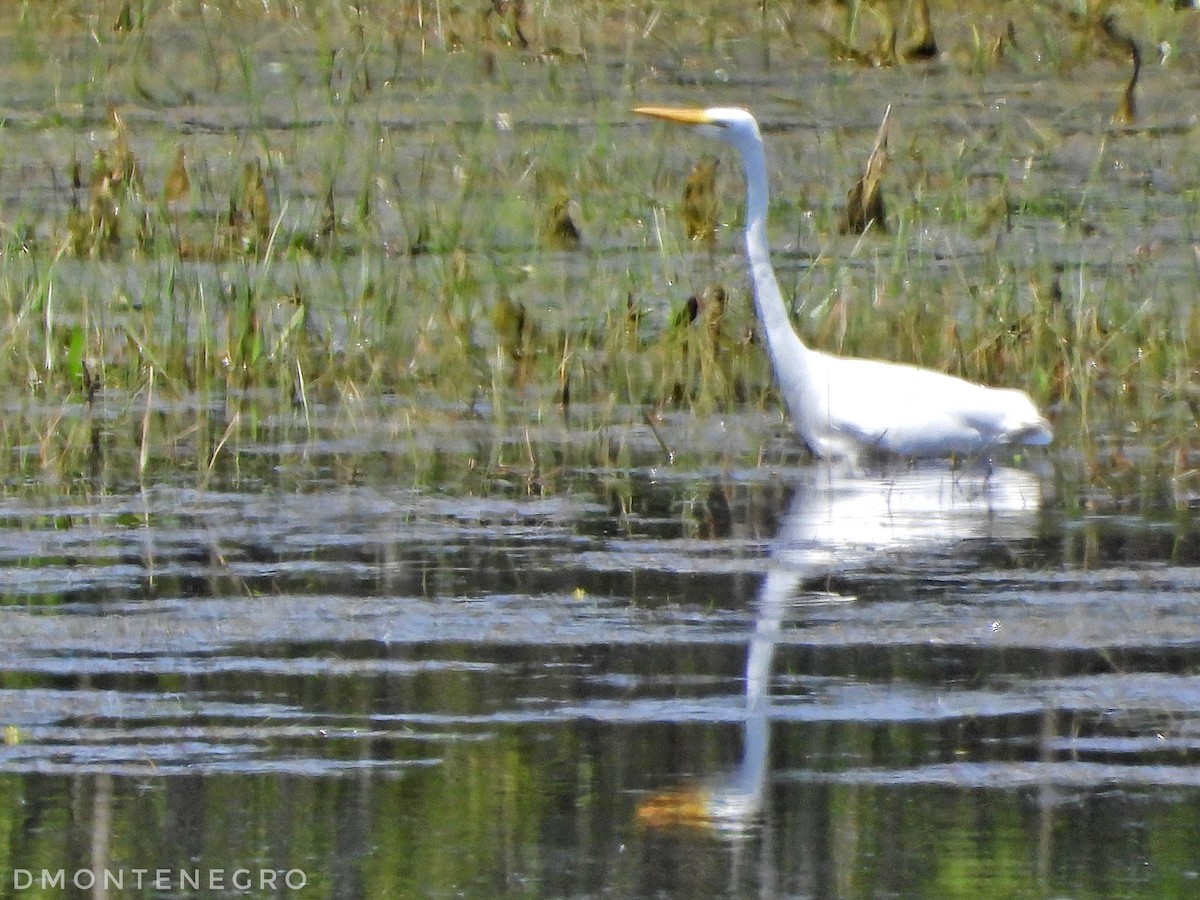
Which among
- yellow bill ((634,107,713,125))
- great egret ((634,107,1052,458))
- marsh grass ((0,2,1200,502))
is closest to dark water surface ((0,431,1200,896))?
great egret ((634,107,1052,458))

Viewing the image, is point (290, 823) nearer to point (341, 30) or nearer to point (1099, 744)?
point (1099, 744)

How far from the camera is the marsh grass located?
7336 millimetres

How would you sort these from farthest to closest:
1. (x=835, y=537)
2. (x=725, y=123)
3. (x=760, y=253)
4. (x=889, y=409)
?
(x=725, y=123)
(x=760, y=253)
(x=889, y=409)
(x=835, y=537)

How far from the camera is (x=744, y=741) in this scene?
4254 millimetres

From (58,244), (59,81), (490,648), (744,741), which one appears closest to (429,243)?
(58,244)

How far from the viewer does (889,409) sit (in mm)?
6816

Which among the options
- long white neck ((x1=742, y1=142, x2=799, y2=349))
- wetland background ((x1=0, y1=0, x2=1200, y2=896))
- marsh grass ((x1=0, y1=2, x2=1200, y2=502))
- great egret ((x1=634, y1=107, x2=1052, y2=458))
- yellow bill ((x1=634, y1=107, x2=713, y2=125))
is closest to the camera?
wetland background ((x1=0, y1=0, x2=1200, y2=896))

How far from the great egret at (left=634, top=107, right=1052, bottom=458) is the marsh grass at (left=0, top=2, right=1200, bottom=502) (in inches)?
10.8

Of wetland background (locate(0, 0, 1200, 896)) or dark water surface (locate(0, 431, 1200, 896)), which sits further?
wetland background (locate(0, 0, 1200, 896))

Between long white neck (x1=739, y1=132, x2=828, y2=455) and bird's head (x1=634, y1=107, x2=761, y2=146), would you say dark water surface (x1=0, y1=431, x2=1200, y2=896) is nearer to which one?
long white neck (x1=739, y1=132, x2=828, y2=455)

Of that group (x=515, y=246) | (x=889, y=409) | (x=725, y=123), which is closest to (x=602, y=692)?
(x=889, y=409)

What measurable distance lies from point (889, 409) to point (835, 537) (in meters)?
0.98

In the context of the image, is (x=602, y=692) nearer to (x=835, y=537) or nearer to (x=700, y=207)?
(x=835, y=537)

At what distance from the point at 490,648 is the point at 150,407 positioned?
2.17 metres
